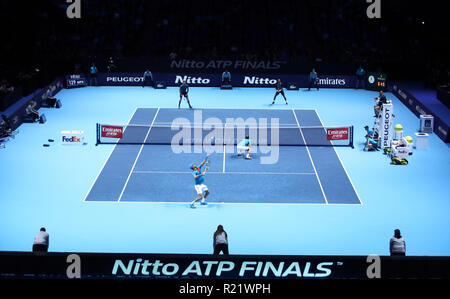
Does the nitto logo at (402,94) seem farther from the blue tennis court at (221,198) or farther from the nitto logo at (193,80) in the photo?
the nitto logo at (193,80)

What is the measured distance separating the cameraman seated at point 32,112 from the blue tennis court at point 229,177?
6193 mm

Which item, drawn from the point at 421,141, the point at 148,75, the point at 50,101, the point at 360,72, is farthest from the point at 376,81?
the point at 50,101

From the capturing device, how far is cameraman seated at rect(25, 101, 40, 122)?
31500 millimetres

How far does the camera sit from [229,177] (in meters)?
23.3

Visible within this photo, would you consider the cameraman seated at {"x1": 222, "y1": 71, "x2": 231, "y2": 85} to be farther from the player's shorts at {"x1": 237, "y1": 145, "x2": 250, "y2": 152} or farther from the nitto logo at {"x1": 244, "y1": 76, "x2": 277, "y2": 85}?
the player's shorts at {"x1": 237, "y1": 145, "x2": 250, "y2": 152}

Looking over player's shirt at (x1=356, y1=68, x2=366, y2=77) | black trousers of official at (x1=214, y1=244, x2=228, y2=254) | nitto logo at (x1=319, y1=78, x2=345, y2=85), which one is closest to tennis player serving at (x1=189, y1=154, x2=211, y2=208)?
black trousers of official at (x1=214, y1=244, x2=228, y2=254)

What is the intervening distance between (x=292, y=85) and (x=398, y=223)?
2256cm

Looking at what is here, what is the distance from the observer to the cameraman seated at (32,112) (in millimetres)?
31500

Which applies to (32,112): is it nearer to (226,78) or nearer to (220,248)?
(226,78)

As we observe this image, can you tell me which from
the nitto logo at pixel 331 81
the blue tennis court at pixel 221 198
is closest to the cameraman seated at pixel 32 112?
the blue tennis court at pixel 221 198

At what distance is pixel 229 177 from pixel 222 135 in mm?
5871

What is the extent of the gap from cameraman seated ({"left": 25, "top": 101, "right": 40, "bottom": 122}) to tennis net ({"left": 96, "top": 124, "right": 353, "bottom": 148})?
466 cm

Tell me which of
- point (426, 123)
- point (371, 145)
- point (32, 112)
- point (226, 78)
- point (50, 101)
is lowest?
point (371, 145)

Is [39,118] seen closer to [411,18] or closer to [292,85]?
[292,85]
